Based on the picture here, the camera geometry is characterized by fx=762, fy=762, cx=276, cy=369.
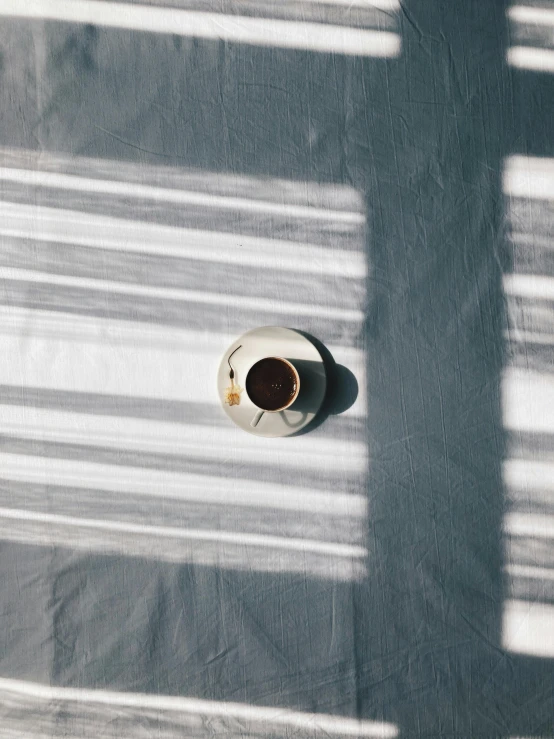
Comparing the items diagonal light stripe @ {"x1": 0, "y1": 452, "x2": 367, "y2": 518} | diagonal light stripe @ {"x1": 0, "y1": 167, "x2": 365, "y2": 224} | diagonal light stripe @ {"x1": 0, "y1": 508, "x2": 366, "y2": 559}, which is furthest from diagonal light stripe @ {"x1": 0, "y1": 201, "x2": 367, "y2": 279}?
diagonal light stripe @ {"x1": 0, "y1": 508, "x2": 366, "y2": 559}

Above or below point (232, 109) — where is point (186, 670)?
below

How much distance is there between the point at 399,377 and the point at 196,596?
79 centimetres

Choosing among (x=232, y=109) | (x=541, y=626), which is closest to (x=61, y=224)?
(x=232, y=109)

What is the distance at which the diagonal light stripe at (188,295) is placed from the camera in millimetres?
2025

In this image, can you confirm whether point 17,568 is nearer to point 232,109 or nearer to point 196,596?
point 196,596

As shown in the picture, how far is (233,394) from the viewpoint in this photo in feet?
6.39

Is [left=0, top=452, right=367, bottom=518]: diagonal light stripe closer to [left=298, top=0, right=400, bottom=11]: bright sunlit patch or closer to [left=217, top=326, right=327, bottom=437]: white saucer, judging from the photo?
[left=217, top=326, right=327, bottom=437]: white saucer

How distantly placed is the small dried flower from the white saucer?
0.07 feet

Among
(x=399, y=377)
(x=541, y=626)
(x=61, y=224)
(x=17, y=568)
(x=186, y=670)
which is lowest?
(x=186, y=670)

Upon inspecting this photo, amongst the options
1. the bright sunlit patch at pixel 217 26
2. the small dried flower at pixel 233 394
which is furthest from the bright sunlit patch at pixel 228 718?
the bright sunlit patch at pixel 217 26

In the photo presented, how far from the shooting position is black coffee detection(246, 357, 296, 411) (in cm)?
194

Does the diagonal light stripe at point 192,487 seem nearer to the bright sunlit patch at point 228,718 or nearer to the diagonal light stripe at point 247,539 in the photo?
the diagonal light stripe at point 247,539

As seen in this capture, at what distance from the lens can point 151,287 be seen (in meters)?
2.03

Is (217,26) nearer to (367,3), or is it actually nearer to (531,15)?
(367,3)
